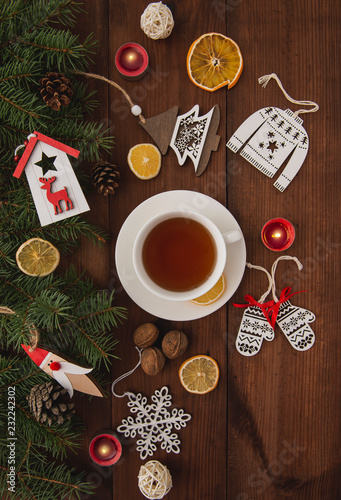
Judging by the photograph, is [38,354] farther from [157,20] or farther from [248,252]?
[157,20]

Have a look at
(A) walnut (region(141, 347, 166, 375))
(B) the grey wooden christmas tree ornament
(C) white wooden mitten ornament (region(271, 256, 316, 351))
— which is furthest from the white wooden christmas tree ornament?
(A) walnut (region(141, 347, 166, 375))

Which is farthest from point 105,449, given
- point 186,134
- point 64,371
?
point 186,134

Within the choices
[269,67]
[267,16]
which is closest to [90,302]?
[269,67]

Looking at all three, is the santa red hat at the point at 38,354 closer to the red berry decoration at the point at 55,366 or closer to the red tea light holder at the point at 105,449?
the red berry decoration at the point at 55,366

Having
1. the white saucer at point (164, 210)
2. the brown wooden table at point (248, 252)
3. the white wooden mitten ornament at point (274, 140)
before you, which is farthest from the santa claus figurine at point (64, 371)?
the white wooden mitten ornament at point (274, 140)

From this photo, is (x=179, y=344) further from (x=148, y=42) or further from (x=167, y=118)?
(x=148, y=42)

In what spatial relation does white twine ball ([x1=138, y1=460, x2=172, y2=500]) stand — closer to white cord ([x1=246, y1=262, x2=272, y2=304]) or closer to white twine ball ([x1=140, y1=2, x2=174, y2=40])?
white cord ([x1=246, y1=262, x2=272, y2=304])
